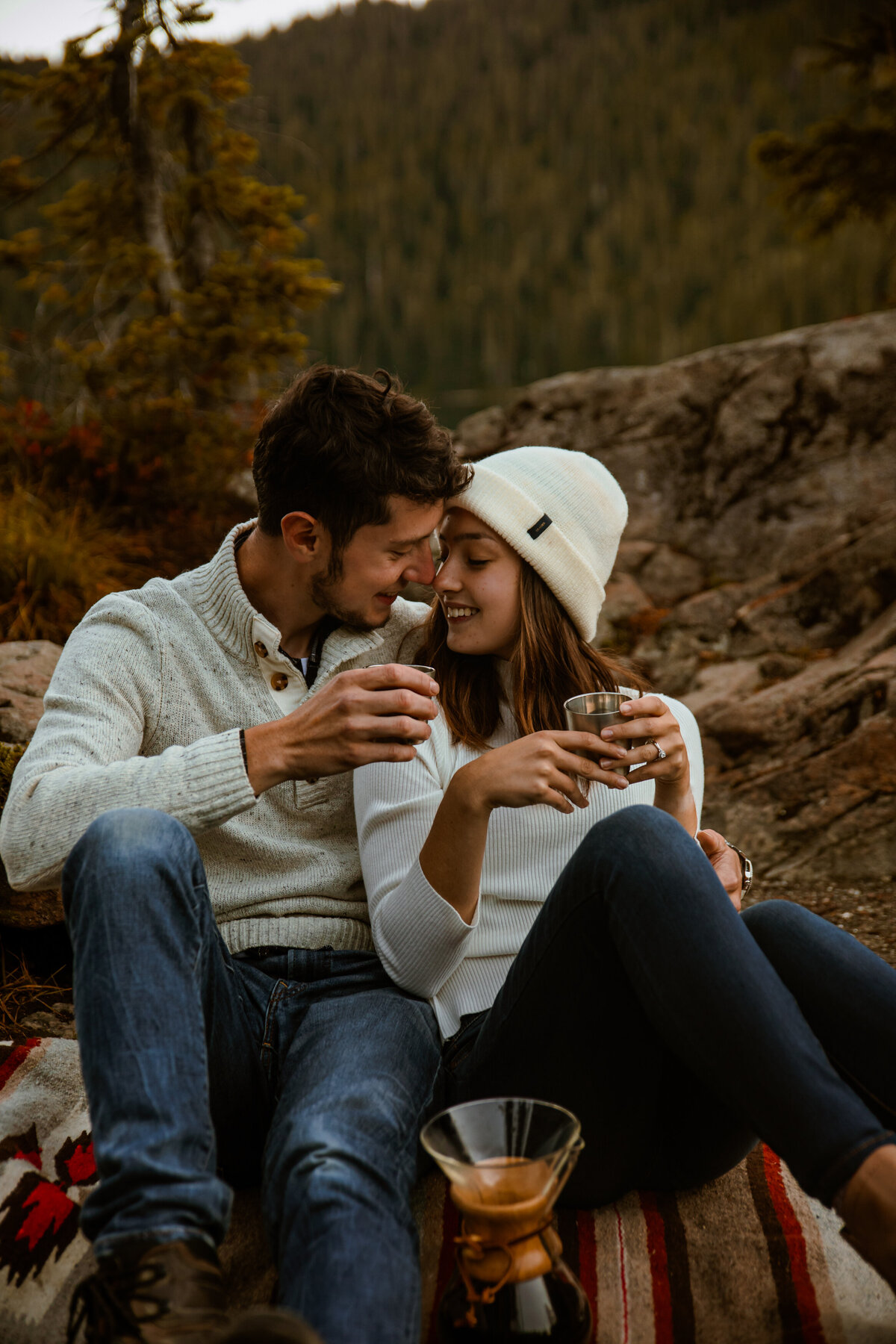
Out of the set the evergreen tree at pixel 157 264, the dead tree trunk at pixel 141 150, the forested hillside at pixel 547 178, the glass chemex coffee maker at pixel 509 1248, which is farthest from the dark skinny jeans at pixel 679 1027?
the forested hillside at pixel 547 178

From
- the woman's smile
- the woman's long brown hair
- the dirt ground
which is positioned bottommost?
the dirt ground

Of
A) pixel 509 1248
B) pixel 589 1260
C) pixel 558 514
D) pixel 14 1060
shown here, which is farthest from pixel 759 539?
pixel 509 1248

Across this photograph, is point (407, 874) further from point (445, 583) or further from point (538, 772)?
point (445, 583)

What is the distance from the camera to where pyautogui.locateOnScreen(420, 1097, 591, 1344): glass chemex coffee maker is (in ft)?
4.63

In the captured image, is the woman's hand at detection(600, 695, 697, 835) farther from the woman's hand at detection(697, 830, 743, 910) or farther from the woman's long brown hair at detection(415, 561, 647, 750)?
the woman's long brown hair at detection(415, 561, 647, 750)

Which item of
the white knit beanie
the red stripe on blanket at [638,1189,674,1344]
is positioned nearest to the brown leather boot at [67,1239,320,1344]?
the red stripe on blanket at [638,1189,674,1344]

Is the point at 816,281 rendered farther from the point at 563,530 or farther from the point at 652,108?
the point at 563,530

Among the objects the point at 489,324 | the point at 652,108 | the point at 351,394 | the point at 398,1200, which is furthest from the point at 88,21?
the point at 652,108

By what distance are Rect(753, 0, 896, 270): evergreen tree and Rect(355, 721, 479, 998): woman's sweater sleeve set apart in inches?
346

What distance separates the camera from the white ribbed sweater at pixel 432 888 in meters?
1.97

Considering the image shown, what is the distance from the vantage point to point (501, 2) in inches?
2554

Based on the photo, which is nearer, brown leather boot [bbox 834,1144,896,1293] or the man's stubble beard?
brown leather boot [bbox 834,1144,896,1293]

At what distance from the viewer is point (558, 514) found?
2.56m

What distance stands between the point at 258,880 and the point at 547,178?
6136cm
